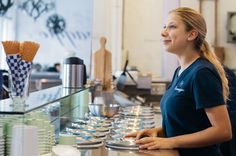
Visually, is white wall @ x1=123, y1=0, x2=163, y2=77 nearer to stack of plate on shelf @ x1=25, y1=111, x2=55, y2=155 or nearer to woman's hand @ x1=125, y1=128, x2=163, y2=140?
woman's hand @ x1=125, y1=128, x2=163, y2=140

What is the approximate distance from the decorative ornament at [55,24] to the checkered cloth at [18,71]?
5.22 metres

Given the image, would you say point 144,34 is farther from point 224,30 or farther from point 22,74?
point 22,74

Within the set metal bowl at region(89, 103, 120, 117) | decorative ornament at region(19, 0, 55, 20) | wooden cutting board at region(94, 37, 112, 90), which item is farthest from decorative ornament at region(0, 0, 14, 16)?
metal bowl at region(89, 103, 120, 117)

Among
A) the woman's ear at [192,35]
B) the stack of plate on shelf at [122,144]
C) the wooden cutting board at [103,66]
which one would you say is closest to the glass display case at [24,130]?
the stack of plate on shelf at [122,144]

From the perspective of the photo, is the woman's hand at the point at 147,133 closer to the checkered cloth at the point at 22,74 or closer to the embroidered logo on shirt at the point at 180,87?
the embroidered logo on shirt at the point at 180,87

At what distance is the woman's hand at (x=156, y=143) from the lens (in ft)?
5.46

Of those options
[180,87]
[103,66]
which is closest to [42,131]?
[180,87]

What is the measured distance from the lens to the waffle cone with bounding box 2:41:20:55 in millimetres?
1441

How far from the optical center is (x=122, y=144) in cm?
175

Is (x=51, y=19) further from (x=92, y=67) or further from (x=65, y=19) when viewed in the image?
(x=92, y=67)

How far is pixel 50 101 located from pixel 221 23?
13.7ft

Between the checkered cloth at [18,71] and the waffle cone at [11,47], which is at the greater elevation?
the waffle cone at [11,47]

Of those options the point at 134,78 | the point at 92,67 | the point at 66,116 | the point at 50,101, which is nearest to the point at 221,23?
the point at 134,78

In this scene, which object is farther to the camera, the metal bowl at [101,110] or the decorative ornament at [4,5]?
the decorative ornament at [4,5]
